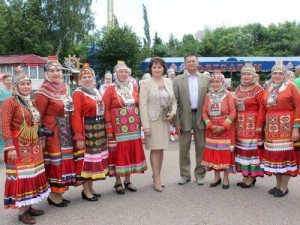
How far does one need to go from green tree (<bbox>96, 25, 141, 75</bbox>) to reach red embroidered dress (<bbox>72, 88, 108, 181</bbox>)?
21173 mm

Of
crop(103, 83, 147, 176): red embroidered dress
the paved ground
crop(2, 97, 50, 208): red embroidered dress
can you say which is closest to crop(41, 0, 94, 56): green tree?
crop(103, 83, 147, 176): red embroidered dress

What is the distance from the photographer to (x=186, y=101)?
17.5 feet

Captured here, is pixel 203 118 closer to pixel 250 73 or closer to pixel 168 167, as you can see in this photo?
pixel 250 73

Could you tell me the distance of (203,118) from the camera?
5.13 metres

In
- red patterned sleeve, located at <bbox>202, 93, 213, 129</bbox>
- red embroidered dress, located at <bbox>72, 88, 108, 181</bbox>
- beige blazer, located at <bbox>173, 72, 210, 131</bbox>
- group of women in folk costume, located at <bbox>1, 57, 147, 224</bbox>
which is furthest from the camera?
beige blazer, located at <bbox>173, 72, 210, 131</bbox>

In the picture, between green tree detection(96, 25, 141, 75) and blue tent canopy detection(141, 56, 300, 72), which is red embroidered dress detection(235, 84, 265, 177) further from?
green tree detection(96, 25, 141, 75)

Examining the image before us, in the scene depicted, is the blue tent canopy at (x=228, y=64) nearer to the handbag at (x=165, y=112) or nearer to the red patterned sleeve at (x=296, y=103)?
the handbag at (x=165, y=112)

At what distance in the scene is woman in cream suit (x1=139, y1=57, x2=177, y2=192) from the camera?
4938 mm

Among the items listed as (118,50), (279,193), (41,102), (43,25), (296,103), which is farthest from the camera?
(43,25)

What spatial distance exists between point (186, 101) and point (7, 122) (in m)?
2.62

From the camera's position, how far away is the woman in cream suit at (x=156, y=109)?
4.94m

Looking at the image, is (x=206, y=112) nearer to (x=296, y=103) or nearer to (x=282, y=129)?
(x=282, y=129)

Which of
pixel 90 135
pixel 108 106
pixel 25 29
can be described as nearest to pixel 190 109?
pixel 108 106

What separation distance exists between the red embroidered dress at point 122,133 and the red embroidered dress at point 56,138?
0.62 meters
